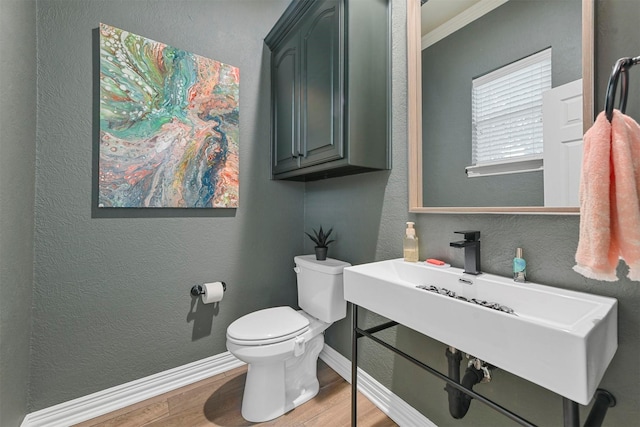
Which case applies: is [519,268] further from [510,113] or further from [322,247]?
[322,247]

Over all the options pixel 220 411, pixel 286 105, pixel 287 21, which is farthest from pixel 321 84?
pixel 220 411

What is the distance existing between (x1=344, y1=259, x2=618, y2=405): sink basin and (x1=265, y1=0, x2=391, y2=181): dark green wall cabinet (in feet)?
1.96

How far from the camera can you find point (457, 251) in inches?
44.9

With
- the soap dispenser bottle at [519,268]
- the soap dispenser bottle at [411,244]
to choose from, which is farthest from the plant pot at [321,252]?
the soap dispenser bottle at [519,268]

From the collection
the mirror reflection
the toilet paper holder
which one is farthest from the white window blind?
the toilet paper holder

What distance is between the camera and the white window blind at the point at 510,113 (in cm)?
95

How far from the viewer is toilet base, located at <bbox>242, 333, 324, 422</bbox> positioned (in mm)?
1342

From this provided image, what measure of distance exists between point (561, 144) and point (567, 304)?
1.65 feet

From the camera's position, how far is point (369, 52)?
132 centimetres

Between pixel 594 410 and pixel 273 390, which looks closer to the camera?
pixel 594 410

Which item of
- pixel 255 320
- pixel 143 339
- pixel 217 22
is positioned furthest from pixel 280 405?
pixel 217 22

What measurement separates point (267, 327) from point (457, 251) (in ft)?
3.18

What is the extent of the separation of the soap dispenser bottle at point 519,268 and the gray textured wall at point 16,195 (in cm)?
178

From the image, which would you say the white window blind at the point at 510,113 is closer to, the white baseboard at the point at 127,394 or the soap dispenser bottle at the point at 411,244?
the soap dispenser bottle at the point at 411,244
